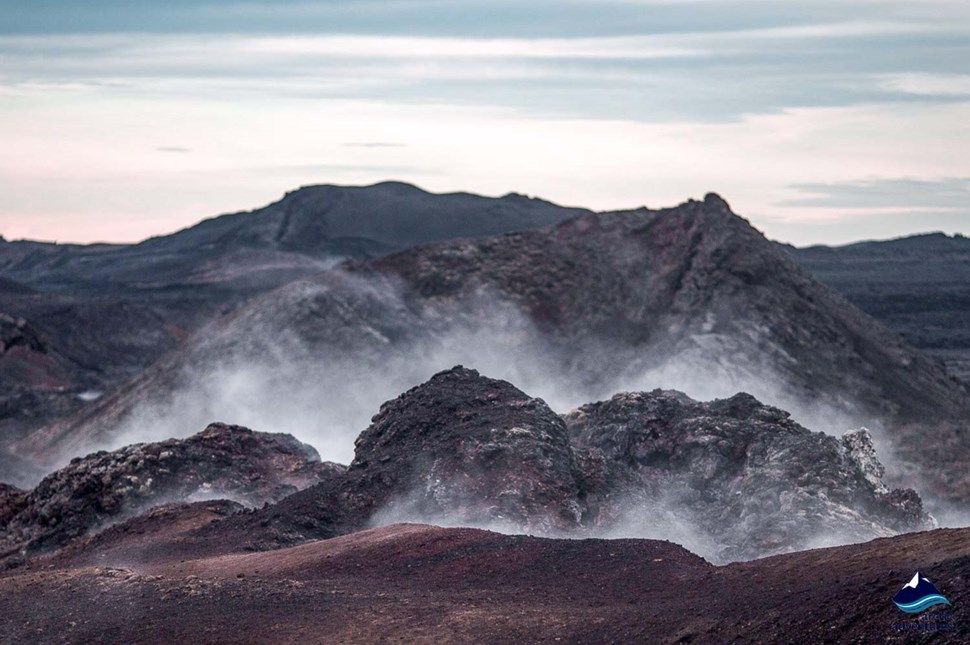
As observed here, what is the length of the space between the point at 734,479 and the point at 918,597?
40.8ft

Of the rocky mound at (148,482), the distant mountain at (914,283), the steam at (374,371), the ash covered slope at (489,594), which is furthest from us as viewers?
the distant mountain at (914,283)

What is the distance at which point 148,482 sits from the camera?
25.3 meters

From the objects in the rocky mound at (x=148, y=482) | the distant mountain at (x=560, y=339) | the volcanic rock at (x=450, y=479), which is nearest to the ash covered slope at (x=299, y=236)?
the distant mountain at (x=560, y=339)

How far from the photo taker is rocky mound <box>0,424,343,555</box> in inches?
973

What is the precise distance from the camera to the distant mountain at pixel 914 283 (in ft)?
234

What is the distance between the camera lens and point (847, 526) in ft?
70.1

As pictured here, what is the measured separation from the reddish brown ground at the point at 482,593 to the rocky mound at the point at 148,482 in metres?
5.40

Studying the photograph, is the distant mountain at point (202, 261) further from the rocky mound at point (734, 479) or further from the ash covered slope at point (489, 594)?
the ash covered slope at point (489, 594)

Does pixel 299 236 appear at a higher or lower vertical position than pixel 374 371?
higher

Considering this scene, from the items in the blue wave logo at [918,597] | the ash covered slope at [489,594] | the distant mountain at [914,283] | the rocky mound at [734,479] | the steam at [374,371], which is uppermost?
the distant mountain at [914,283]

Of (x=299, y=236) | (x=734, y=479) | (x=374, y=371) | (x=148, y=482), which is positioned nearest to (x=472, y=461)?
(x=734, y=479)

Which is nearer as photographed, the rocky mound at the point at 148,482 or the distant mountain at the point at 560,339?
the rocky mound at the point at 148,482

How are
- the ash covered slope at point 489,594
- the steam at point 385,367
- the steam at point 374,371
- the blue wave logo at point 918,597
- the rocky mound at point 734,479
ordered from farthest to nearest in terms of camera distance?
the steam at point 374,371
the steam at point 385,367
the rocky mound at point 734,479
the ash covered slope at point 489,594
the blue wave logo at point 918,597

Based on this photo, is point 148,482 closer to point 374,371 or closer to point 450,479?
point 450,479
